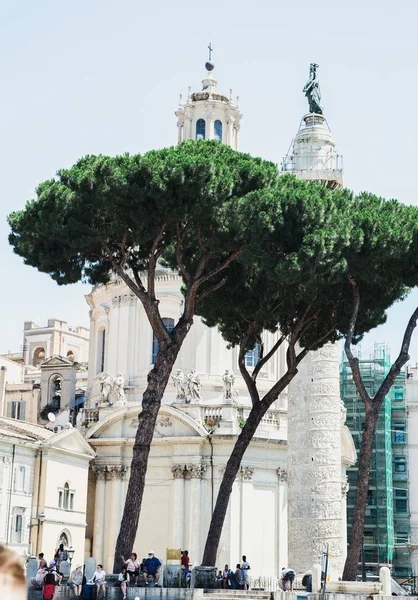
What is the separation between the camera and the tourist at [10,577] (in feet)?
4.45

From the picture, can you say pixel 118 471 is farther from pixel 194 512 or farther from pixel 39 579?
pixel 39 579

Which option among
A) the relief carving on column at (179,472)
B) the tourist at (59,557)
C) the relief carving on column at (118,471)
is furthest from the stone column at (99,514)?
the tourist at (59,557)

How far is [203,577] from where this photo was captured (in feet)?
64.3

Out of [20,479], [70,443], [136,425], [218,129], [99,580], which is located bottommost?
[99,580]

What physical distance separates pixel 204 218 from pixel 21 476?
18931mm

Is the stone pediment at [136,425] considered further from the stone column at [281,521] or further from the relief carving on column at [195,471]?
the stone column at [281,521]

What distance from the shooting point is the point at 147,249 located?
20844 mm

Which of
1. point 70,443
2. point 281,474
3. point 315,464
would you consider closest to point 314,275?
point 315,464

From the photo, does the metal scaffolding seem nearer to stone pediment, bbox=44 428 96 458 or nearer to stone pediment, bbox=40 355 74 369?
stone pediment, bbox=40 355 74 369

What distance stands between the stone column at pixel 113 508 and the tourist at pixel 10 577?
3859 centimetres

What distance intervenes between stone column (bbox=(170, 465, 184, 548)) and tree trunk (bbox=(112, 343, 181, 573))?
18661 mm

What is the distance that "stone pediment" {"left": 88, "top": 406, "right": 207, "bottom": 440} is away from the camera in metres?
38.6

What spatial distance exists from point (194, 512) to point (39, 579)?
61.0 ft

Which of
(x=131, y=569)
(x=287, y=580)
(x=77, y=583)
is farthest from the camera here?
(x=287, y=580)
